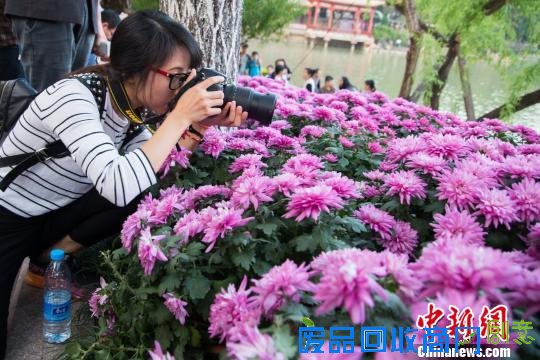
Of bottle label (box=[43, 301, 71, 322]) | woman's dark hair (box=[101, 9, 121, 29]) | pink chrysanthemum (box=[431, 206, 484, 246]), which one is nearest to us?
pink chrysanthemum (box=[431, 206, 484, 246])


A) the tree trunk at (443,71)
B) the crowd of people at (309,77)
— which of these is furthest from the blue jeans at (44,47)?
the tree trunk at (443,71)

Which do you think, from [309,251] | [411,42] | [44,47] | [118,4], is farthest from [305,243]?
[118,4]

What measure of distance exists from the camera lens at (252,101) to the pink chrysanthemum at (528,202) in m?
0.83

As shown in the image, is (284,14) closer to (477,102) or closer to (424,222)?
(477,102)

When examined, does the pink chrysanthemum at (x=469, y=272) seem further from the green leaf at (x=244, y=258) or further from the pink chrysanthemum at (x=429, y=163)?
the pink chrysanthemum at (x=429, y=163)

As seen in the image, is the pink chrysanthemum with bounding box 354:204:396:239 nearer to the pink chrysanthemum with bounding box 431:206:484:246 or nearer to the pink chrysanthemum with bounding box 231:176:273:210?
the pink chrysanthemum with bounding box 431:206:484:246

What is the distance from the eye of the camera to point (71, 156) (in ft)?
5.30

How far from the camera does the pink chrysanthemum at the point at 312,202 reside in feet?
3.51

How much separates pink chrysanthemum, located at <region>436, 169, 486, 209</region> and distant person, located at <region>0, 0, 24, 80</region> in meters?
2.52

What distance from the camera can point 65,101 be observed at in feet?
4.90

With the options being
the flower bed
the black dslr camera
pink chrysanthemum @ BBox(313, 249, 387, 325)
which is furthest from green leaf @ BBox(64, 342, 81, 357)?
pink chrysanthemum @ BBox(313, 249, 387, 325)

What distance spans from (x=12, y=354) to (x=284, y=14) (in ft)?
42.6

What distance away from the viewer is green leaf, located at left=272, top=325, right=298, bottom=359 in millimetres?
768

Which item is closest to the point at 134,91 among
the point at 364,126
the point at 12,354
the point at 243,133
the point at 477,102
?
the point at 243,133
